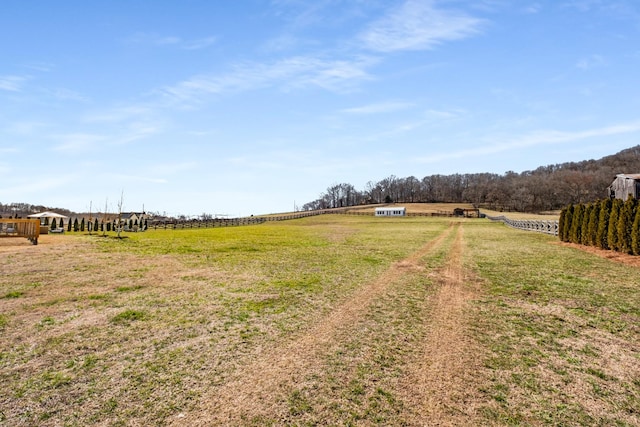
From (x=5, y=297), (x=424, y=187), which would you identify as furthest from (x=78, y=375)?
(x=424, y=187)

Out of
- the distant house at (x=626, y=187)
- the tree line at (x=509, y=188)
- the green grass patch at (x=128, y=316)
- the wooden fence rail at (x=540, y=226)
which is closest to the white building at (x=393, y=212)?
the tree line at (x=509, y=188)

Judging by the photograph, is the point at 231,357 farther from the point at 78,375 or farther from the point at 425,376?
the point at 425,376

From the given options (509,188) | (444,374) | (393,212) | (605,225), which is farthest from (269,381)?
(509,188)

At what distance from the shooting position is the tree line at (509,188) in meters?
110

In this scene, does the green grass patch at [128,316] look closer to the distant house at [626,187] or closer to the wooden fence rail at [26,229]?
the wooden fence rail at [26,229]

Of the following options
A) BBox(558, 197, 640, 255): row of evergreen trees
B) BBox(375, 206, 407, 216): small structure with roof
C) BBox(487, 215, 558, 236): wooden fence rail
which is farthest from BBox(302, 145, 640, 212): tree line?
BBox(558, 197, 640, 255): row of evergreen trees

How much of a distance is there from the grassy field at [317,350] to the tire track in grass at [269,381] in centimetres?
2

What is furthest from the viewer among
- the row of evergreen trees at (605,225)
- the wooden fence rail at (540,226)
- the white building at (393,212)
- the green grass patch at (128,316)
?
the white building at (393,212)

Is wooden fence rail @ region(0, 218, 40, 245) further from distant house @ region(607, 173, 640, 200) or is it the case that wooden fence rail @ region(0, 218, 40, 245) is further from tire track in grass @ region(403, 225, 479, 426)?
distant house @ region(607, 173, 640, 200)

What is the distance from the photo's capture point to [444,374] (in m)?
5.12

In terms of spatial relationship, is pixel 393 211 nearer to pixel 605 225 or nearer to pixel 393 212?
pixel 393 212

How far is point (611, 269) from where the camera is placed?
14.1 metres

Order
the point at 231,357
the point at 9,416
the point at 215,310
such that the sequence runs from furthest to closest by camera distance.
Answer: the point at 215,310 → the point at 231,357 → the point at 9,416

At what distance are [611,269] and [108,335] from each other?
58.2ft
